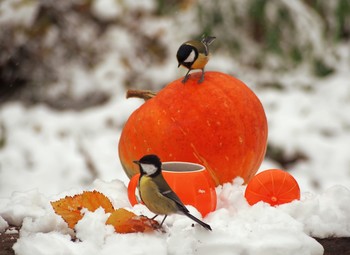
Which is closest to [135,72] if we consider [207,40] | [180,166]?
[207,40]

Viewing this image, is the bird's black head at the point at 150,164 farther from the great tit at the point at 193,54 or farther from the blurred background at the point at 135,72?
the blurred background at the point at 135,72

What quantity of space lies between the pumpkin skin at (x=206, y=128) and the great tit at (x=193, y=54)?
75mm

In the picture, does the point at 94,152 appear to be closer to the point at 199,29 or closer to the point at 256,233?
the point at 199,29

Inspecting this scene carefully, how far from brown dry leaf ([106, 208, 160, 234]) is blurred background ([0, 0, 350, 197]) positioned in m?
1.88

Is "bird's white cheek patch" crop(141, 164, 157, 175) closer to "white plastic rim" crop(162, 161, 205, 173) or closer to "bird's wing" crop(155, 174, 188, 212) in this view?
"bird's wing" crop(155, 174, 188, 212)

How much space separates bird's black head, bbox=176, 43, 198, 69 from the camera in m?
1.50

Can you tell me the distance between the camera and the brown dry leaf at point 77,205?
131 cm

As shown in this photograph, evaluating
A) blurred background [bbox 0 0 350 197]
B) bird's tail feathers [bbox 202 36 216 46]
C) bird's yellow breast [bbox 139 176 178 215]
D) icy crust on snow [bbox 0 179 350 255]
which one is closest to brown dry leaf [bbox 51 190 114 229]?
icy crust on snow [bbox 0 179 350 255]

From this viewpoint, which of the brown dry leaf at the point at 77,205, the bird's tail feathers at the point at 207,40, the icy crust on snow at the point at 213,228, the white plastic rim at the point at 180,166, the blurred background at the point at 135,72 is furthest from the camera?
the blurred background at the point at 135,72

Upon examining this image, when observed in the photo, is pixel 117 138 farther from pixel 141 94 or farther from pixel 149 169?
pixel 149 169

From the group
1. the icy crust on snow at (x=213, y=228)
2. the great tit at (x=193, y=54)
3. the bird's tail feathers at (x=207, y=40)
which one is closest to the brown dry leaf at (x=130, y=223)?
the icy crust on snow at (x=213, y=228)

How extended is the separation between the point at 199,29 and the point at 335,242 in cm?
228

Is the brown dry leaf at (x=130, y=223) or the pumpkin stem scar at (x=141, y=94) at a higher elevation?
the pumpkin stem scar at (x=141, y=94)

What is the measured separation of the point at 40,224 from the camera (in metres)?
1.32
